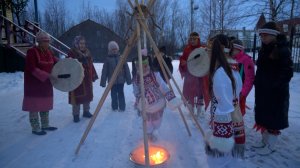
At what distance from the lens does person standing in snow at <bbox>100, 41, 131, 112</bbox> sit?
606cm

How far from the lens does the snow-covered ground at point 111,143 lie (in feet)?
11.7

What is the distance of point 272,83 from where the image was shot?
11.6 ft

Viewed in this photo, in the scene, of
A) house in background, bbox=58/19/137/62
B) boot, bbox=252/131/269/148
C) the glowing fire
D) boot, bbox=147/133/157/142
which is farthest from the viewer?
house in background, bbox=58/19/137/62

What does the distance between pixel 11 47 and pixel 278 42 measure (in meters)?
10.3

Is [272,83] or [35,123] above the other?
[272,83]

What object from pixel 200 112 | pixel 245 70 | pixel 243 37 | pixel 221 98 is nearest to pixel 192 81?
pixel 200 112

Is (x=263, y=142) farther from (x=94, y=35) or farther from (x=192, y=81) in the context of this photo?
(x=94, y=35)

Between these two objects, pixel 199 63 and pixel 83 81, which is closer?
pixel 199 63

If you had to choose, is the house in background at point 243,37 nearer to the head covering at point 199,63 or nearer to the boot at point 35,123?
the head covering at point 199,63

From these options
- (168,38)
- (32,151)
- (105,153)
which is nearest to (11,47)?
(32,151)

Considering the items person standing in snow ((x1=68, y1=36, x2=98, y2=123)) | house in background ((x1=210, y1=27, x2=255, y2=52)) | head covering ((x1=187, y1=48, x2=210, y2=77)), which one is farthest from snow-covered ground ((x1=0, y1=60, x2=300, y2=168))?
house in background ((x1=210, y1=27, x2=255, y2=52))

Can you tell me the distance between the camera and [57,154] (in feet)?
12.8

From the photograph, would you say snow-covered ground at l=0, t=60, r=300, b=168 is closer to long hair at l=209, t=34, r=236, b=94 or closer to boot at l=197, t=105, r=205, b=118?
boot at l=197, t=105, r=205, b=118

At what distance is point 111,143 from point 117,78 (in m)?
2.13
